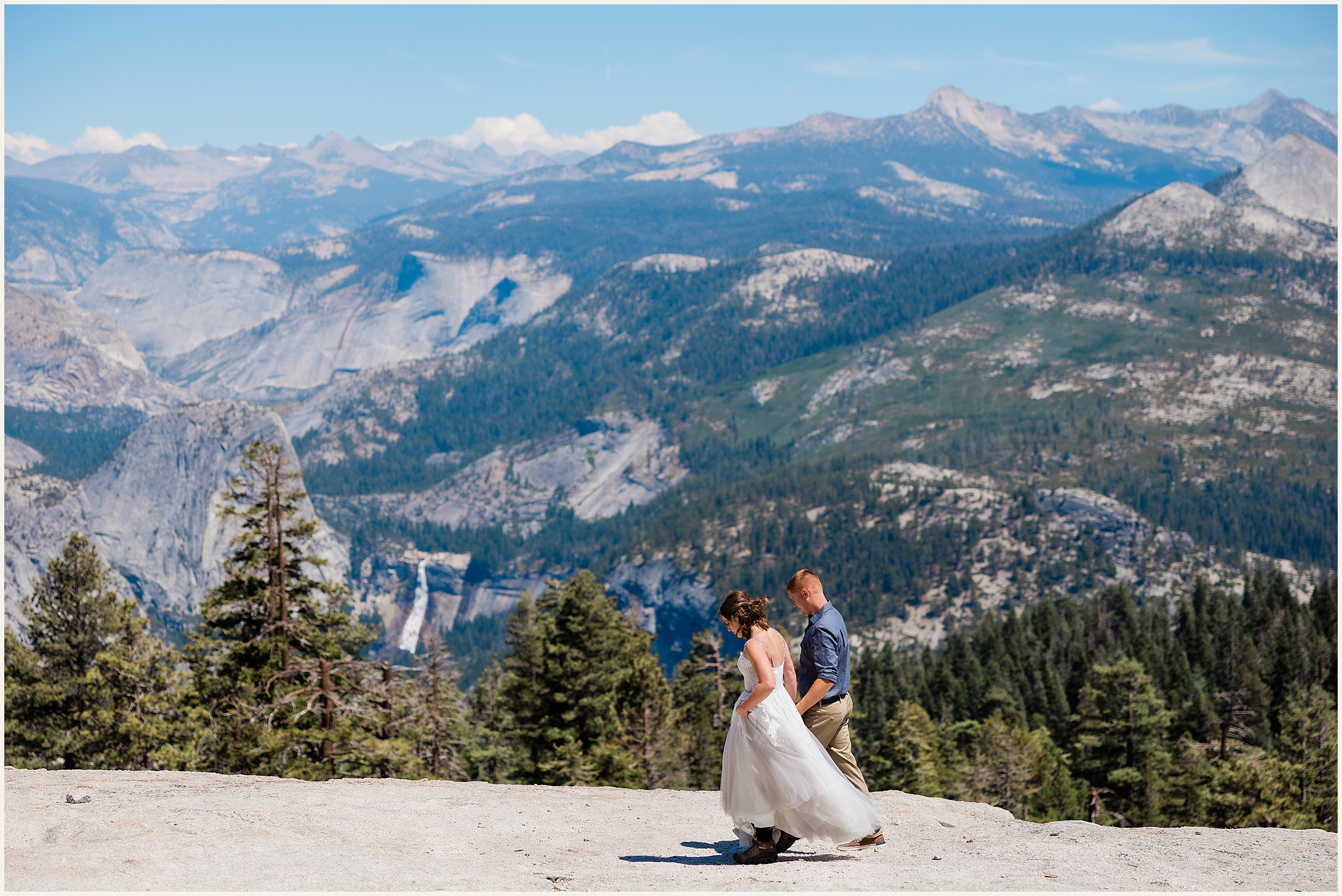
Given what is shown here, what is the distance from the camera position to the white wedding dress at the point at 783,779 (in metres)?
15.9

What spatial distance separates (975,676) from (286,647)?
8362 cm

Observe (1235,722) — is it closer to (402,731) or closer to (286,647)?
(402,731)

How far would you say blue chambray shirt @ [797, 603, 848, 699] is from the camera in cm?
1616

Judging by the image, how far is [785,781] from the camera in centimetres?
1598

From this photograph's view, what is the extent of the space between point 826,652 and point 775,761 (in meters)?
1.78

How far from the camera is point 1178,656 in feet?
339

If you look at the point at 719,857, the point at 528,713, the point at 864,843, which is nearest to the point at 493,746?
the point at 528,713

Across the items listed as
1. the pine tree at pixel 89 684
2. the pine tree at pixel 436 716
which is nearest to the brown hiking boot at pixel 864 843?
the pine tree at pixel 436 716

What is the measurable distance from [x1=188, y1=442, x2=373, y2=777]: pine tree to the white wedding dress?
18.9 m

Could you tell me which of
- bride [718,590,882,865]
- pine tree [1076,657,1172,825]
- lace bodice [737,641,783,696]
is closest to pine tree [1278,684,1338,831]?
pine tree [1076,657,1172,825]

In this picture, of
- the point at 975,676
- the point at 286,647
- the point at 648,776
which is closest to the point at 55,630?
the point at 286,647

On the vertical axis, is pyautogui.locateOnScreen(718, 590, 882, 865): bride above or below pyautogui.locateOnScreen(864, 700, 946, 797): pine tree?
above

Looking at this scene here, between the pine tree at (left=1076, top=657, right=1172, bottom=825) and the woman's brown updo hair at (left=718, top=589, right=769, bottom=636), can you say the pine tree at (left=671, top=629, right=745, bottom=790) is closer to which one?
the pine tree at (left=1076, top=657, right=1172, bottom=825)

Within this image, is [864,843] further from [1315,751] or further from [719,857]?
[1315,751]
